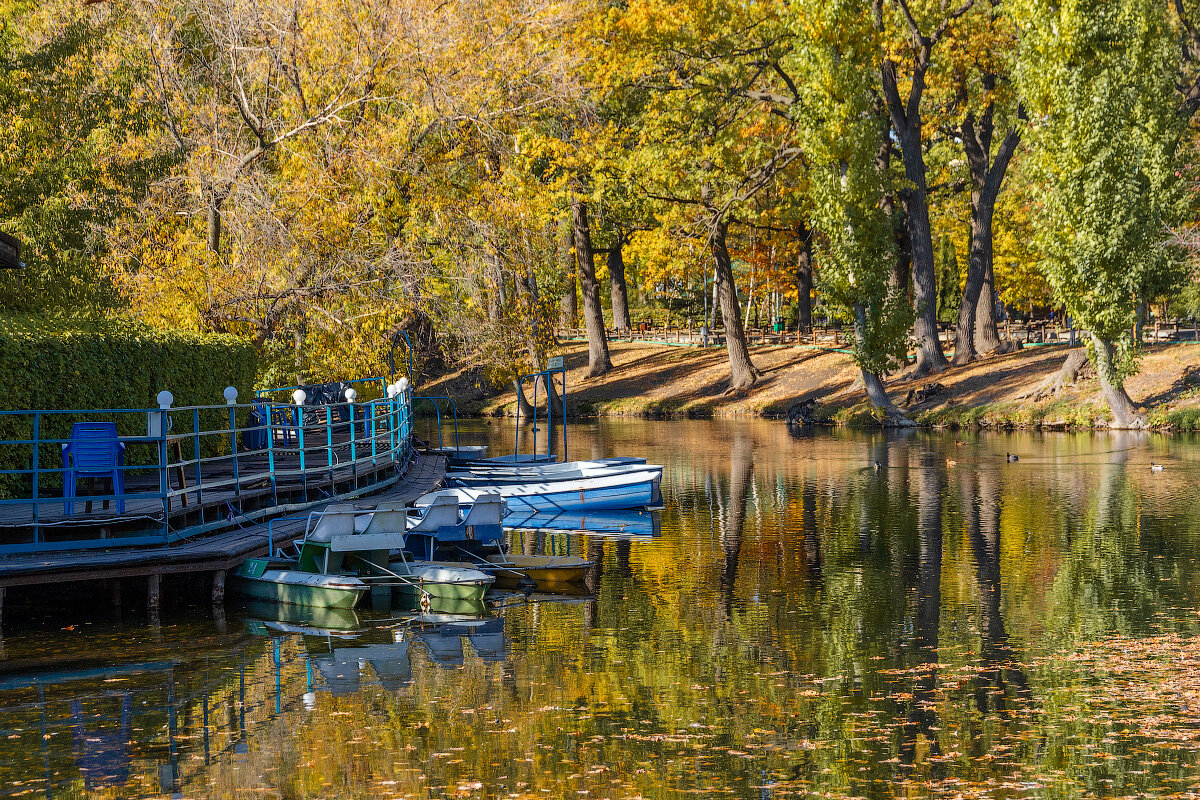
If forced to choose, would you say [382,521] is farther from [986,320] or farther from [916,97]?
[986,320]

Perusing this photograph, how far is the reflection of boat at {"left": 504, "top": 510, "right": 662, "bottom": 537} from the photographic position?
22172mm

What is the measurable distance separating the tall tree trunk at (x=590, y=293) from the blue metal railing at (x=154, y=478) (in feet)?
98.6

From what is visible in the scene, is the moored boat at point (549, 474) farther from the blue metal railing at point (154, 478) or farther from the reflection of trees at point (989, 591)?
the reflection of trees at point (989, 591)

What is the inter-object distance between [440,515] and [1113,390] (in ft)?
89.4

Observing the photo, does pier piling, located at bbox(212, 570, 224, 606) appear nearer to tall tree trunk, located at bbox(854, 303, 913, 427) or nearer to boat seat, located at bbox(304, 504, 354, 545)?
boat seat, located at bbox(304, 504, 354, 545)

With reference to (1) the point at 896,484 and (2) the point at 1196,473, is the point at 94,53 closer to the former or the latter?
(1) the point at 896,484

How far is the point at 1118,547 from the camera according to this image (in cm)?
1848

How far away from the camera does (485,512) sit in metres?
17.5

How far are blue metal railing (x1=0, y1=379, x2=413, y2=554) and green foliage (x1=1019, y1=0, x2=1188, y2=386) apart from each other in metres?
21.6

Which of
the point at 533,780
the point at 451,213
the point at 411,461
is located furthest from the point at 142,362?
the point at 533,780

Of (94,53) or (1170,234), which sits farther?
(1170,234)

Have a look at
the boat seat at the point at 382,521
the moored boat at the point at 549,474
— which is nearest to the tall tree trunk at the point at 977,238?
the moored boat at the point at 549,474

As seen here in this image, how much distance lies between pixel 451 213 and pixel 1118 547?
1677 centimetres

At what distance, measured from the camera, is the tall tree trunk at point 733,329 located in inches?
1950
